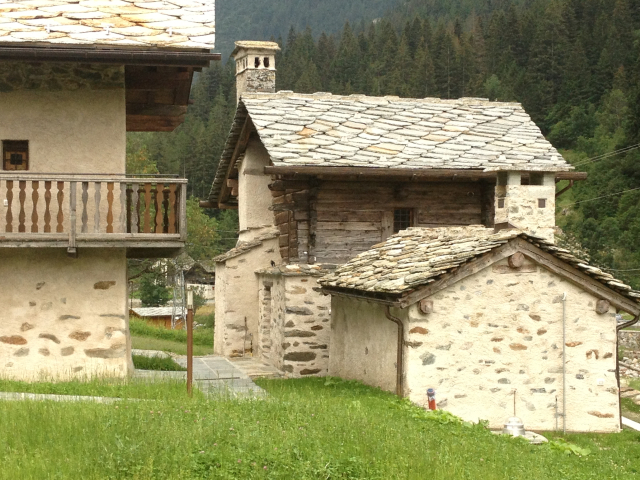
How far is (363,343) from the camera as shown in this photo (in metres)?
14.6

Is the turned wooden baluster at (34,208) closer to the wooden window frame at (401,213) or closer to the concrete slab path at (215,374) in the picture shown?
the concrete slab path at (215,374)

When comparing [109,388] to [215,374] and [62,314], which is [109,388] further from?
[215,374]

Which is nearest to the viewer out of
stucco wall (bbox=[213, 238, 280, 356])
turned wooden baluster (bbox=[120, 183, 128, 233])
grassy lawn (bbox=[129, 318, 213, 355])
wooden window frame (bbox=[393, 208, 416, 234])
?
turned wooden baluster (bbox=[120, 183, 128, 233])

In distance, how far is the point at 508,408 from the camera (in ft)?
41.6

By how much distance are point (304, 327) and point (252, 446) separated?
916 centimetres

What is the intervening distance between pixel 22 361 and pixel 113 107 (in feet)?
12.5

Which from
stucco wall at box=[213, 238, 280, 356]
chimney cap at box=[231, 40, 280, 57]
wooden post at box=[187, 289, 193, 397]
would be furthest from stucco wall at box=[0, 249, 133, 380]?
chimney cap at box=[231, 40, 280, 57]

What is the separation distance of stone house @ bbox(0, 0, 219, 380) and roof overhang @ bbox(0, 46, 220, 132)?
30mm

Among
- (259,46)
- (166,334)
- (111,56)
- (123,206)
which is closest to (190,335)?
(123,206)

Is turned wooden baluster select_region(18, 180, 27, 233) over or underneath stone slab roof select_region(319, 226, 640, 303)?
over

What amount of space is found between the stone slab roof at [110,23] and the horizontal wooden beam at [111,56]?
17 cm

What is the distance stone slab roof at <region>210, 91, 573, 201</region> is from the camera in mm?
17625

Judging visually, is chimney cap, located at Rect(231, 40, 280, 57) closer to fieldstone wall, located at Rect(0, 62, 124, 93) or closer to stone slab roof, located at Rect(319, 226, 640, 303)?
stone slab roof, located at Rect(319, 226, 640, 303)

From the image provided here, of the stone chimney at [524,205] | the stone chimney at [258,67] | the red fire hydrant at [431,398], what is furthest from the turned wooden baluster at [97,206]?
the stone chimney at [258,67]
